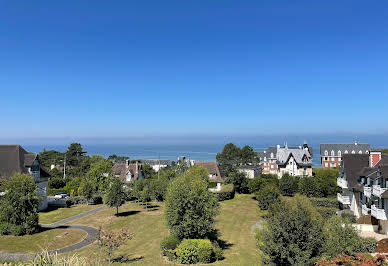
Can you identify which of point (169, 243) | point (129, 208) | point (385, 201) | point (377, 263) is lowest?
point (129, 208)

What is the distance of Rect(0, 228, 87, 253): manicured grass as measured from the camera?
Result: 25781 mm

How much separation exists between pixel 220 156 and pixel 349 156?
38.8 meters

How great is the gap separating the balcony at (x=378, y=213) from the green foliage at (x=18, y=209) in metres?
37.6

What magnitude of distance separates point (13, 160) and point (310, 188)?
5032 cm

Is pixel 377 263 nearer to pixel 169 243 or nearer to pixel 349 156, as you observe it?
pixel 169 243

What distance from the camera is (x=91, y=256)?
22.6 meters

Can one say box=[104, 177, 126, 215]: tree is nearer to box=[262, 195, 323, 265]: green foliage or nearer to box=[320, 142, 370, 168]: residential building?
box=[262, 195, 323, 265]: green foliage

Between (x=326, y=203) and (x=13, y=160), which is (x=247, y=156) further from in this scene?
(x=13, y=160)

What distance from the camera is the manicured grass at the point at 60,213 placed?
1500 inches

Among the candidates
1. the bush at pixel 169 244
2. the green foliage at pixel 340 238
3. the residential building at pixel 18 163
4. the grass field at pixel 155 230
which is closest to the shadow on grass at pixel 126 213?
the grass field at pixel 155 230

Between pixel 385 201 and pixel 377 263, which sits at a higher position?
pixel 377 263

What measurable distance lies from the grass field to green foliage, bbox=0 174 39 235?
20.8 feet

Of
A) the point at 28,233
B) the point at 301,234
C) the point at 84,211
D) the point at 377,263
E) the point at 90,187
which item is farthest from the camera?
the point at 90,187

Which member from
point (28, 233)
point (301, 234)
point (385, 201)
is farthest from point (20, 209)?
point (385, 201)
